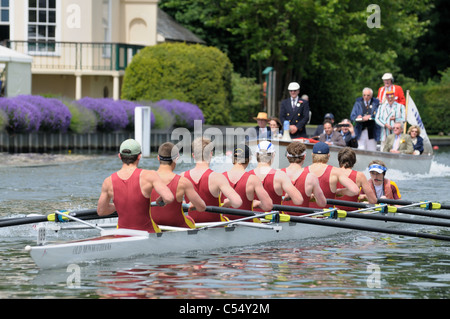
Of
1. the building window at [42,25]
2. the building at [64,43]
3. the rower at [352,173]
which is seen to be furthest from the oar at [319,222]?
the building window at [42,25]

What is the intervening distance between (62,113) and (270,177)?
50.7 feet

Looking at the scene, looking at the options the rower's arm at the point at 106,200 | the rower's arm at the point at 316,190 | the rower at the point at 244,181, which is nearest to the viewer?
the rower's arm at the point at 106,200

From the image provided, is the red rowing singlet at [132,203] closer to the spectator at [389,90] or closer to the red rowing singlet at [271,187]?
the red rowing singlet at [271,187]

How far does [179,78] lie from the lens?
34781 millimetres

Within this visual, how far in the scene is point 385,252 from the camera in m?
12.8

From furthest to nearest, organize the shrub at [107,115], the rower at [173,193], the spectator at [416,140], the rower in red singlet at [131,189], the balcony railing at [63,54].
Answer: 1. the balcony railing at [63,54]
2. the shrub at [107,115]
3. the spectator at [416,140]
4. the rower at [173,193]
5. the rower in red singlet at [131,189]

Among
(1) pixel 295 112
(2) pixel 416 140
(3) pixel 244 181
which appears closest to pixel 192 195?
(3) pixel 244 181

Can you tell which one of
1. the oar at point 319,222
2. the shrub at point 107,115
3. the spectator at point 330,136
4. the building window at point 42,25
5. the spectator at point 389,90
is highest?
the building window at point 42,25

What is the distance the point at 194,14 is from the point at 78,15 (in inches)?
392

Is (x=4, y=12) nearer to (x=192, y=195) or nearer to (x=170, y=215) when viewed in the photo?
(x=170, y=215)

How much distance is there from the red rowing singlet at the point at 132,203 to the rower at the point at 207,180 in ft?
3.23

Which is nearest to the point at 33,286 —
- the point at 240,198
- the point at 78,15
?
the point at 240,198

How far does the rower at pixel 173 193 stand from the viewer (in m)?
11.4
